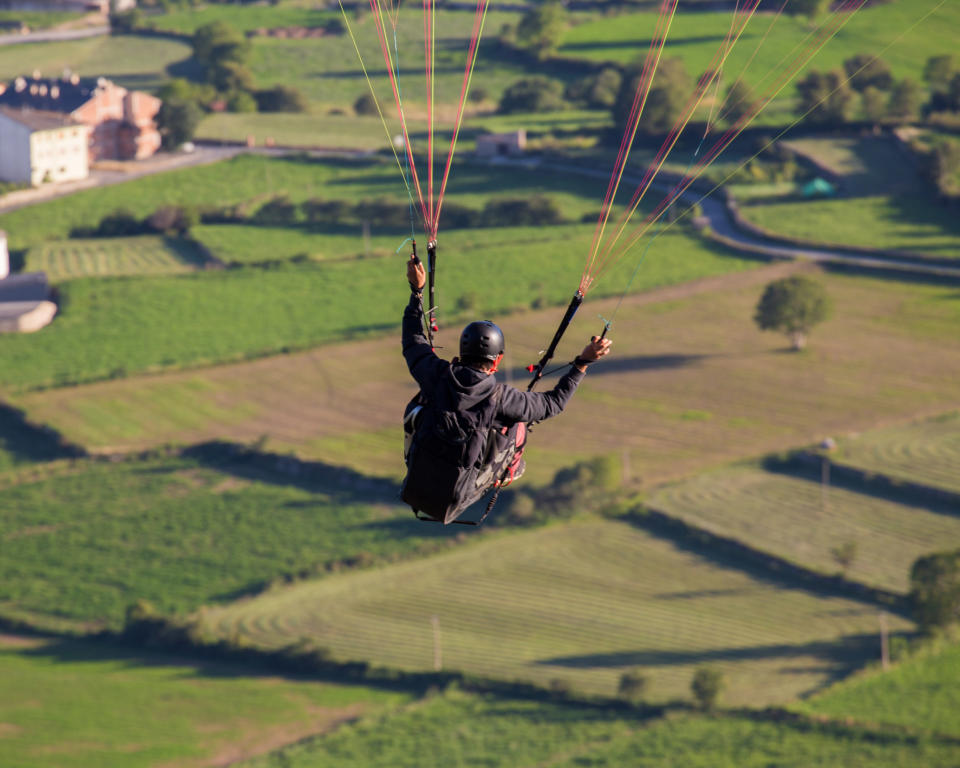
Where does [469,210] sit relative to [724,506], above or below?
above

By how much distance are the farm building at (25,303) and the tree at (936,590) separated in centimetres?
5840

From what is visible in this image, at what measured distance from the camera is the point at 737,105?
14012 cm

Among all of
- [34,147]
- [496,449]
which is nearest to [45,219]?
[34,147]

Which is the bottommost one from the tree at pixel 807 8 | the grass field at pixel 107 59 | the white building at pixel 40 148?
the white building at pixel 40 148

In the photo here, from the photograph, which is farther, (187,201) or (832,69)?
(832,69)

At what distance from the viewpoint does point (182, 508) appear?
232 feet

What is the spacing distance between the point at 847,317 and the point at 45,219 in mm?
63139

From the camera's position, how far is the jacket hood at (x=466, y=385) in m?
19.3

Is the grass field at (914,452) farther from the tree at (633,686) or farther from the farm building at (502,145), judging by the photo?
the farm building at (502,145)

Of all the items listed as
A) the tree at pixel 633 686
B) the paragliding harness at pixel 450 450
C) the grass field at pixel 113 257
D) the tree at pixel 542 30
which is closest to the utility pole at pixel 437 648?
the tree at pixel 633 686

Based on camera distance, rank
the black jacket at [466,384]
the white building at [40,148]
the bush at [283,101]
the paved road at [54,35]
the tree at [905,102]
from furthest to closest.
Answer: the paved road at [54,35]
the bush at [283,101]
the tree at [905,102]
the white building at [40,148]
the black jacket at [466,384]

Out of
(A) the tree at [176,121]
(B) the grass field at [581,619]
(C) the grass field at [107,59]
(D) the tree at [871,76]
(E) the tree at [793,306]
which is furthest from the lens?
(C) the grass field at [107,59]

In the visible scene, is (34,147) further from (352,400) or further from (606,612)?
(606,612)

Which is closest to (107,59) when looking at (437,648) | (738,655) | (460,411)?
(437,648)
